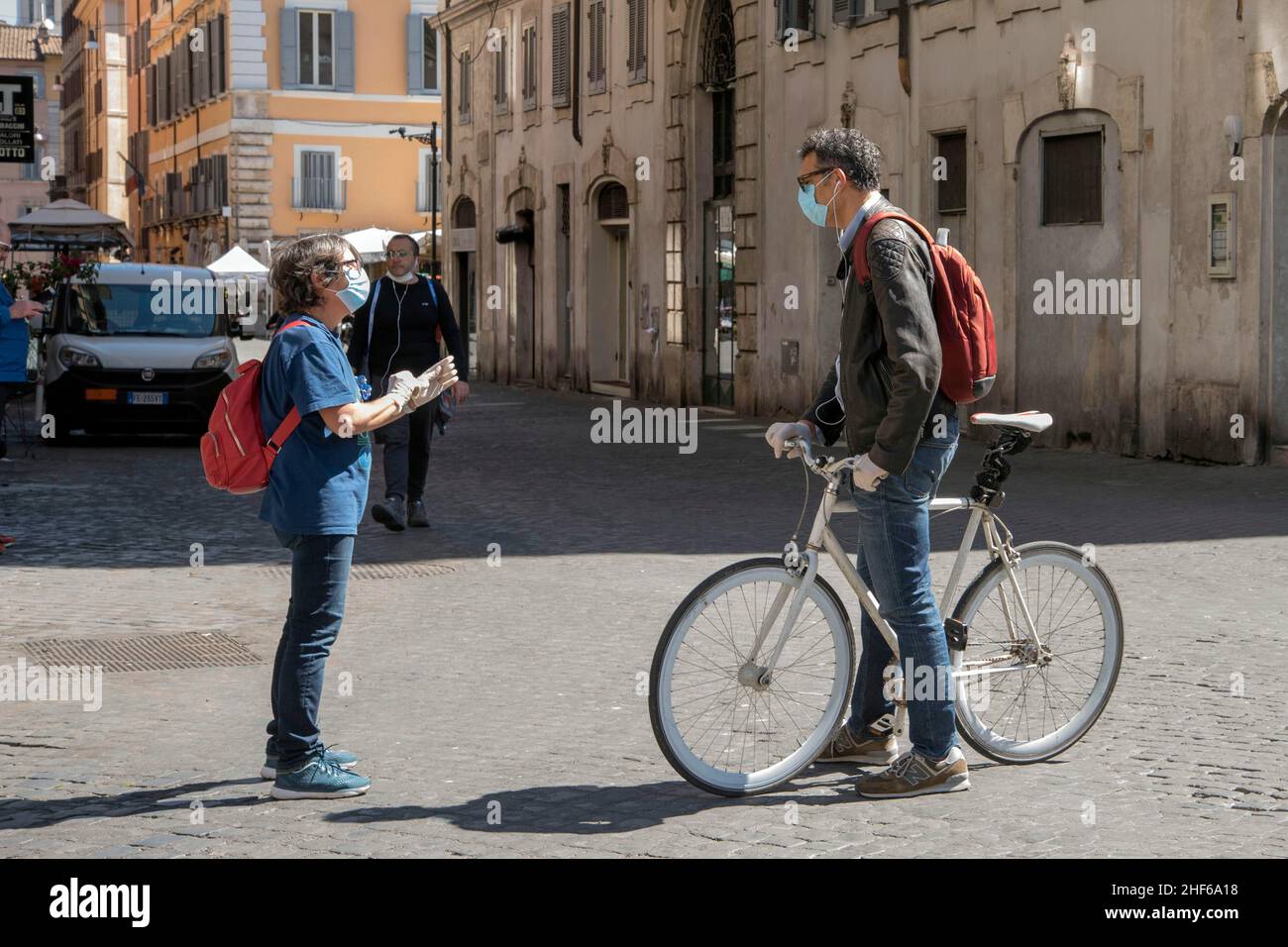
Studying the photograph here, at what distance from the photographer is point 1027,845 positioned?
5.12 m

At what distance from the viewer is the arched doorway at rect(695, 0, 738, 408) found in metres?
25.8

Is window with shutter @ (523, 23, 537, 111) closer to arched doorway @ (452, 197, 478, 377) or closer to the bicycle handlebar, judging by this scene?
arched doorway @ (452, 197, 478, 377)

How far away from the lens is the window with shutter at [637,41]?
2828cm

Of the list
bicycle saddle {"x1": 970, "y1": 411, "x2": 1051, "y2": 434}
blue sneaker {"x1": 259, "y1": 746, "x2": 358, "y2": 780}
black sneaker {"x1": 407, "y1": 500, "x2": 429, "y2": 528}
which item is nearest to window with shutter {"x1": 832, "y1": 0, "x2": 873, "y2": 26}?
black sneaker {"x1": 407, "y1": 500, "x2": 429, "y2": 528}

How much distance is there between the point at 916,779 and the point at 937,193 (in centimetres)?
1572

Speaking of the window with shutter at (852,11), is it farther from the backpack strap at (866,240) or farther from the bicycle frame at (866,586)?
the backpack strap at (866,240)

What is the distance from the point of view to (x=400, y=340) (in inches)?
487

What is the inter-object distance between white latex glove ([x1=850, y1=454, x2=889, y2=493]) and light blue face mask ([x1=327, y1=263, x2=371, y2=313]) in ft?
5.00

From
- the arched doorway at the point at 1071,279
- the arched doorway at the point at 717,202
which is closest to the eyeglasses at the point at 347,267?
the arched doorway at the point at 1071,279

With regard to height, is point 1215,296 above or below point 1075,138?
below

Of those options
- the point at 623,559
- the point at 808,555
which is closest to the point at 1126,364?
the point at 623,559

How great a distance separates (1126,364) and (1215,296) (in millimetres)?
1325
